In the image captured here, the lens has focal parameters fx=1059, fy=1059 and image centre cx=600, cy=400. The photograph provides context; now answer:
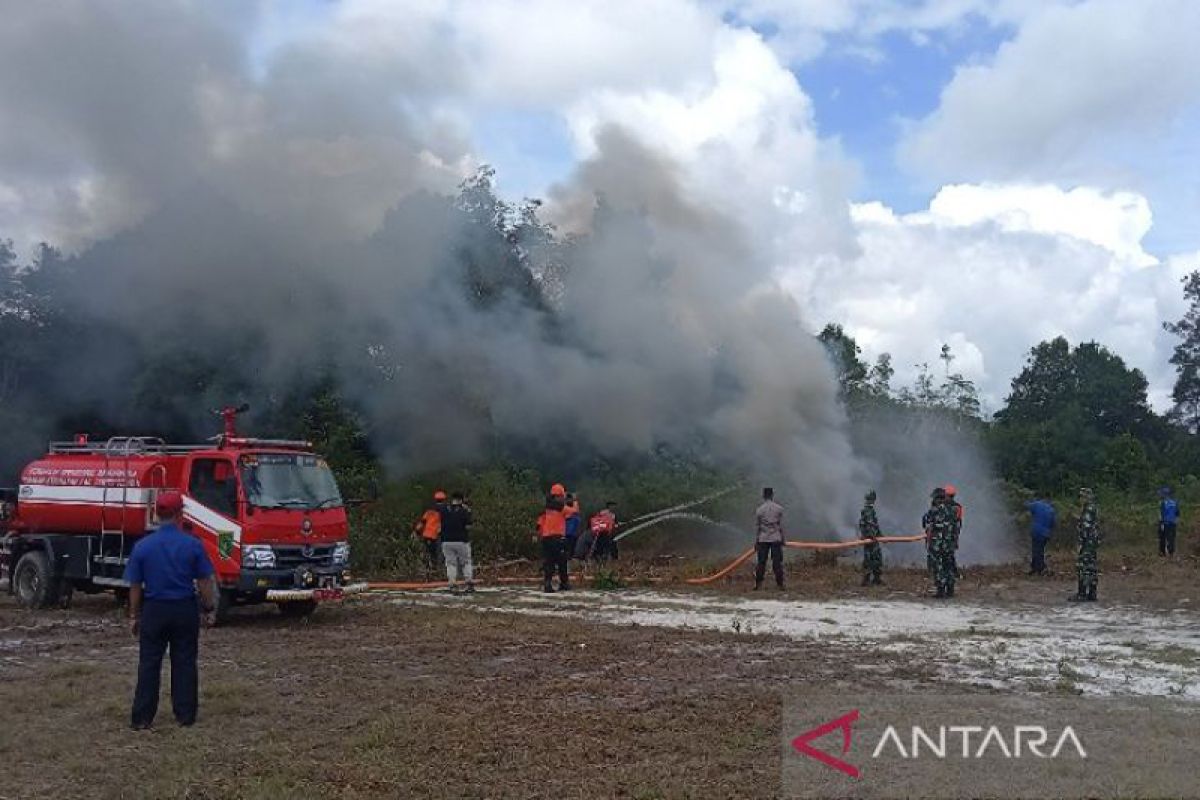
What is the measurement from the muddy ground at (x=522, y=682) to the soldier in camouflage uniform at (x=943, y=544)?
0.95 m

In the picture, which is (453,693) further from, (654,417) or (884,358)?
(884,358)

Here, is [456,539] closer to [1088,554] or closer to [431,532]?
[431,532]

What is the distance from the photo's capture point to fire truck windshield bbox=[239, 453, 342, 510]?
14125 millimetres

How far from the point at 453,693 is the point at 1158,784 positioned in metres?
5.52

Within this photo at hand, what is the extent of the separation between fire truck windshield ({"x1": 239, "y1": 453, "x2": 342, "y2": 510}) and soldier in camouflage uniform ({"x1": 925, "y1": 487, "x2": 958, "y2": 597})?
9.59m

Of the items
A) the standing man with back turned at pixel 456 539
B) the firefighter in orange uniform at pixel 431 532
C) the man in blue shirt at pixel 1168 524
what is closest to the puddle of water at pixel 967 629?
the standing man with back turned at pixel 456 539

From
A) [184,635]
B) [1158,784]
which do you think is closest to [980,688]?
[1158,784]

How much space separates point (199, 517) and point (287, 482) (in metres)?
1.22

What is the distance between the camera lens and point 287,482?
14.5 m

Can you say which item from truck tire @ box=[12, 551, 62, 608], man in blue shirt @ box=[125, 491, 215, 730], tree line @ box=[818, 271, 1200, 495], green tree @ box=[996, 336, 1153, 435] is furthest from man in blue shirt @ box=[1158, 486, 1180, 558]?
green tree @ box=[996, 336, 1153, 435]

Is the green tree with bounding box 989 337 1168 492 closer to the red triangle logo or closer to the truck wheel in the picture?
the truck wheel

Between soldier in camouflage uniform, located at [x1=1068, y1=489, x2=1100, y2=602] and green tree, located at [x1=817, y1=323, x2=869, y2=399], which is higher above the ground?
green tree, located at [x1=817, y1=323, x2=869, y2=399]

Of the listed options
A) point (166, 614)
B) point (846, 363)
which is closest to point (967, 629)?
point (166, 614)

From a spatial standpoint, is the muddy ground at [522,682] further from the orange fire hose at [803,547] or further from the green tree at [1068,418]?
the green tree at [1068,418]
